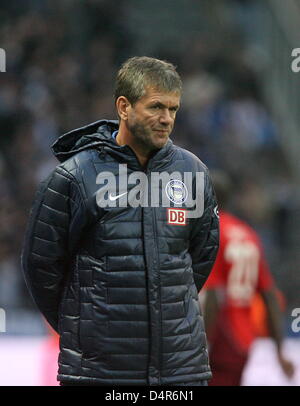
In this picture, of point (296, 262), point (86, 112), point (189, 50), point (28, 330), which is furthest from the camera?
point (189, 50)

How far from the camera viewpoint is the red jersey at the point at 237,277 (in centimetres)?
603

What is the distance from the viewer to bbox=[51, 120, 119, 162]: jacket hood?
3918mm

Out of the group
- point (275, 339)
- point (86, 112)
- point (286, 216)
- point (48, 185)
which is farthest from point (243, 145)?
point (48, 185)

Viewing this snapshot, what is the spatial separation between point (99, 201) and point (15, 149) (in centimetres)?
738

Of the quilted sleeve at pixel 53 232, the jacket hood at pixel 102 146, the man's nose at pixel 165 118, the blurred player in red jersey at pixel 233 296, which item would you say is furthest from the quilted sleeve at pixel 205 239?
the blurred player in red jersey at pixel 233 296

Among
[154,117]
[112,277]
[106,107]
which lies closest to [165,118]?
[154,117]

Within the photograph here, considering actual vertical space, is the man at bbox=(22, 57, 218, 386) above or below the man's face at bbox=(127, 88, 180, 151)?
below

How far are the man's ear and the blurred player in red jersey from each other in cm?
222

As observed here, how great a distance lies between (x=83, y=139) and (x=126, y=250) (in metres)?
0.50

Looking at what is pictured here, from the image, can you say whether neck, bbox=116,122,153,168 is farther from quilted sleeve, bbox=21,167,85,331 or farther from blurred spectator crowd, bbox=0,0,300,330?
blurred spectator crowd, bbox=0,0,300,330

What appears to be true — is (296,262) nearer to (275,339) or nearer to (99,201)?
(275,339)

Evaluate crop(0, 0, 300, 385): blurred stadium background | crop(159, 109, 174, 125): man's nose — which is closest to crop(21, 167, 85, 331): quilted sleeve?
crop(159, 109, 174, 125): man's nose

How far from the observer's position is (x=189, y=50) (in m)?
12.5

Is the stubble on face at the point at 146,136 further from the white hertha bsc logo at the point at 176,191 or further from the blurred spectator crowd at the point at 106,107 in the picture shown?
the blurred spectator crowd at the point at 106,107
